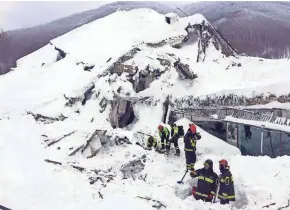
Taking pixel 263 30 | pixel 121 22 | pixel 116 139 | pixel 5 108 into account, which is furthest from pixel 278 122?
pixel 263 30

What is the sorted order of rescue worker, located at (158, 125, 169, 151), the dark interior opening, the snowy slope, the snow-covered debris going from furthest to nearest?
1. the snow-covered debris
2. the dark interior opening
3. rescue worker, located at (158, 125, 169, 151)
4. the snowy slope

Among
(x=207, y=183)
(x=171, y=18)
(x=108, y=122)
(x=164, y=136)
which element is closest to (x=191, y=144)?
(x=164, y=136)

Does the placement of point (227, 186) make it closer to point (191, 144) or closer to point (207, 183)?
point (207, 183)

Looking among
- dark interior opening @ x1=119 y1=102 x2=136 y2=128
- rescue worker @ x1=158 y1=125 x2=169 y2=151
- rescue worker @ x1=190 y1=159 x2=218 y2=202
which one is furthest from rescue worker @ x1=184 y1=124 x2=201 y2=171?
dark interior opening @ x1=119 y1=102 x2=136 y2=128

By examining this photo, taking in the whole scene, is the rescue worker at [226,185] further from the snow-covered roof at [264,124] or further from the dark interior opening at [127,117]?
the dark interior opening at [127,117]

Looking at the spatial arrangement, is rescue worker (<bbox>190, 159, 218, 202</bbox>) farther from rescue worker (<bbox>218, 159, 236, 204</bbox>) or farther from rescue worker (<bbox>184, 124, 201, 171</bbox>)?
rescue worker (<bbox>184, 124, 201, 171</bbox>)

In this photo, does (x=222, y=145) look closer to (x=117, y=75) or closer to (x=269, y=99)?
(x=269, y=99)
